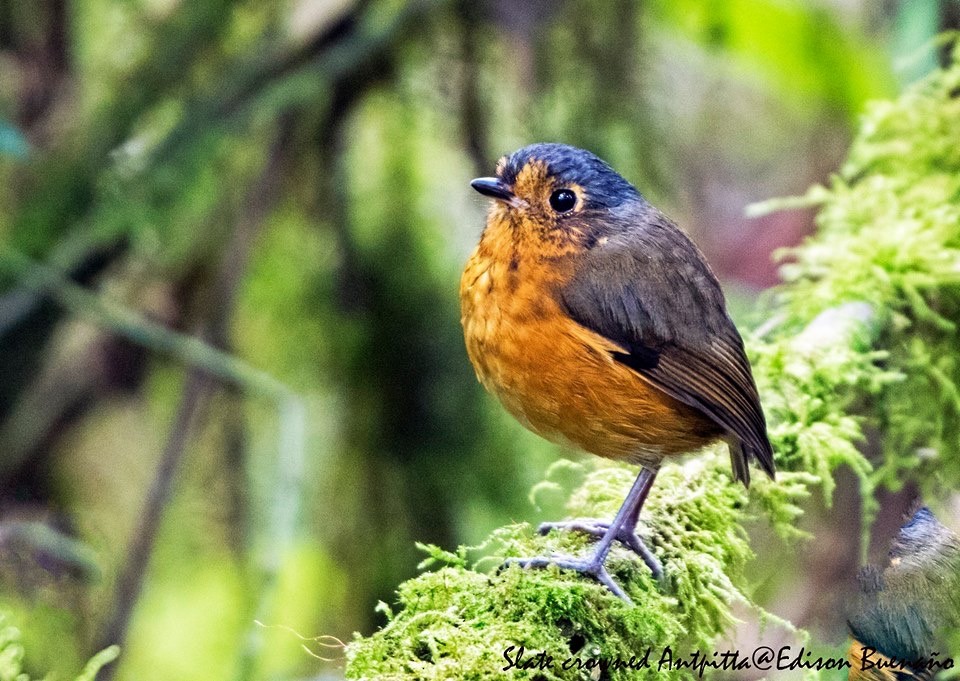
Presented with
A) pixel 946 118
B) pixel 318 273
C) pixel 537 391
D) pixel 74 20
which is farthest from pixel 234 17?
pixel 946 118

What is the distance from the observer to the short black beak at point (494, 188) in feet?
7.63

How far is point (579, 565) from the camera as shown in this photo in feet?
6.09

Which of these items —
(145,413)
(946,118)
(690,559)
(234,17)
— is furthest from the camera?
(145,413)

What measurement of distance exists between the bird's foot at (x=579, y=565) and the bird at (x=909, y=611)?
14.6 inches

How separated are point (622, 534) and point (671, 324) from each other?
487 mm

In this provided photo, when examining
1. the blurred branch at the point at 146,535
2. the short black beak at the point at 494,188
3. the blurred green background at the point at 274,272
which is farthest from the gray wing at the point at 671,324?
the blurred branch at the point at 146,535

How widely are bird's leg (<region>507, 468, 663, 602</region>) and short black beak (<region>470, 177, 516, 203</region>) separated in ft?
2.20

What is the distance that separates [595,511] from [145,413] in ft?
7.79

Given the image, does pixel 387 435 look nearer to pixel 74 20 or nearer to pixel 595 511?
pixel 595 511

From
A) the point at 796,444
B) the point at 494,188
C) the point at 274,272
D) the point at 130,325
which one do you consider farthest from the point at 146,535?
the point at 796,444

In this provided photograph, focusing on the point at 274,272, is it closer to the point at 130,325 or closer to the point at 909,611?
the point at 130,325

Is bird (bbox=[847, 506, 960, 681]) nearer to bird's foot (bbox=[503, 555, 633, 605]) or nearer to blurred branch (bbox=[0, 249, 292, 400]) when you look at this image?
bird's foot (bbox=[503, 555, 633, 605])

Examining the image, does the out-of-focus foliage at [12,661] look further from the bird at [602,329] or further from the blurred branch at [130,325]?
the blurred branch at [130,325]

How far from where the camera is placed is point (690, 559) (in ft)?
6.57
